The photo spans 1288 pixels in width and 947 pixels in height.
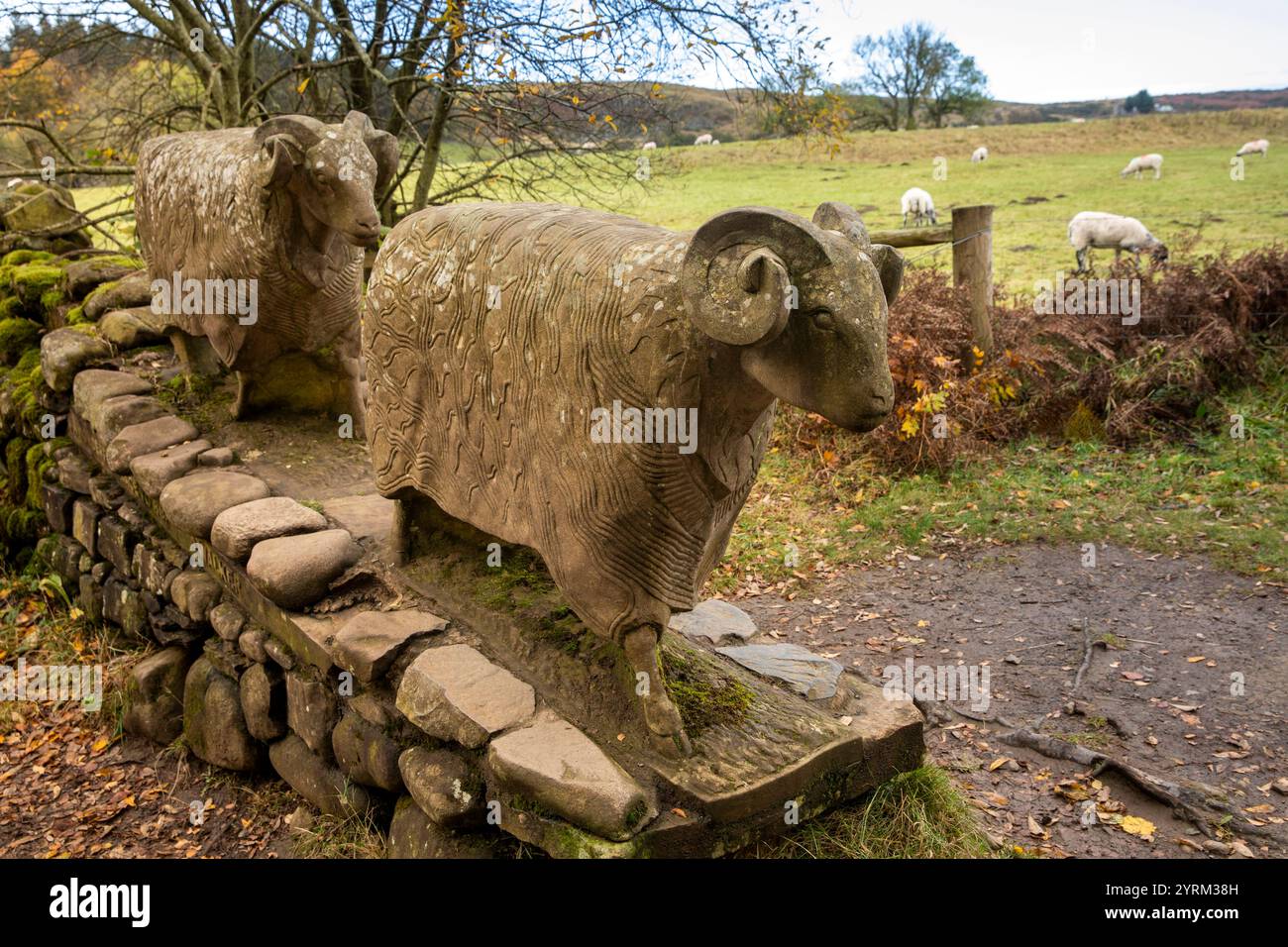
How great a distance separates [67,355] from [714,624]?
4937mm

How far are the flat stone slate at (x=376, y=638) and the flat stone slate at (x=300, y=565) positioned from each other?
33cm

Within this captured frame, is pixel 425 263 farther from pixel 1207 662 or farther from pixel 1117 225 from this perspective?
pixel 1117 225

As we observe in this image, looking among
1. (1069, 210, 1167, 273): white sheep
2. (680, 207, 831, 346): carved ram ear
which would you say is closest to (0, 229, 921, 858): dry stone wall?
(680, 207, 831, 346): carved ram ear

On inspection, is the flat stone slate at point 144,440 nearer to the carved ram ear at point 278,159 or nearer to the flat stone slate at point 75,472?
the flat stone slate at point 75,472

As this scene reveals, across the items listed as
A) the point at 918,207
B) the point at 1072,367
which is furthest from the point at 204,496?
the point at 918,207

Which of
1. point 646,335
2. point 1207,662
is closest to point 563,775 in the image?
point 646,335

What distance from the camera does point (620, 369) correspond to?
Answer: 9.12 feet

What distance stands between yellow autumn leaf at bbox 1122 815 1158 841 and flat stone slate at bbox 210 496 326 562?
367 cm

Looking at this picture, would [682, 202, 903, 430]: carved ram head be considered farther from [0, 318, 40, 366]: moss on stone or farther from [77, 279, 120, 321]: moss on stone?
[0, 318, 40, 366]: moss on stone

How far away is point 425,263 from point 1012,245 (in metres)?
8.52

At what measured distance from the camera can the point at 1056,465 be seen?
755 cm

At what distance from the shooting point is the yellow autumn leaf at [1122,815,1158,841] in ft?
12.0

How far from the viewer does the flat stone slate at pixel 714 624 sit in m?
4.14

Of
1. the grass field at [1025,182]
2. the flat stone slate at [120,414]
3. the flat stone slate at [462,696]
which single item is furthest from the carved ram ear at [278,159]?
the grass field at [1025,182]
